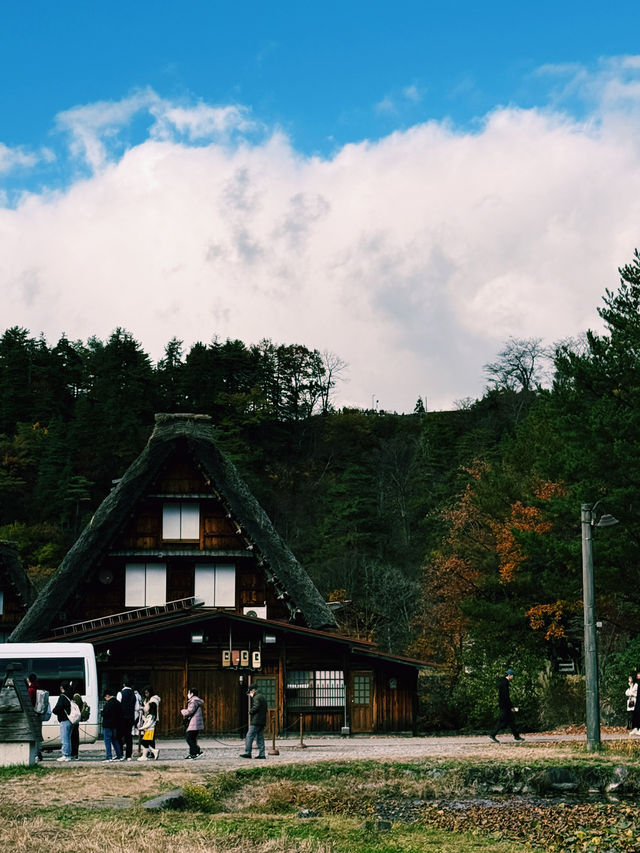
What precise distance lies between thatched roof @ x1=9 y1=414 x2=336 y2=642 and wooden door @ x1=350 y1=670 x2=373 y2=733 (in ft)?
6.20

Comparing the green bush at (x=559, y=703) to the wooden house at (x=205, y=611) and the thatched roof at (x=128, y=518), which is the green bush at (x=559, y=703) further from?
the thatched roof at (x=128, y=518)

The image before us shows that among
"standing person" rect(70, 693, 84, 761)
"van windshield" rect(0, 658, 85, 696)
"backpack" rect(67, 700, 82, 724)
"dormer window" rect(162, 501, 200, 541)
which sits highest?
"dormer window" rect(162, 501, 200, 541)

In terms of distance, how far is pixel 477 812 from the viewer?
17.6 metres

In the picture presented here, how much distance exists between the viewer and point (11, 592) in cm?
4506

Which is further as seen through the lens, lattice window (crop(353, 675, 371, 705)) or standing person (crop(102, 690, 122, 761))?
lattice window (crop(353, 675, 371, 705))

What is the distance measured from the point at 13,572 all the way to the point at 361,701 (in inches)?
715

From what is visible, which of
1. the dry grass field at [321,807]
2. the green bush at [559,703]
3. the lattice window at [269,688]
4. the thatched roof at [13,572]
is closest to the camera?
the dry grass field at [321,807]

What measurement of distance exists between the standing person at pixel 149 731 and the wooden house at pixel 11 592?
2202 centimetres

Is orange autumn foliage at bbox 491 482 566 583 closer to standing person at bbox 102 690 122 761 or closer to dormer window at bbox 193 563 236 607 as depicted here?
dormer window at bbox 193 563 236 607

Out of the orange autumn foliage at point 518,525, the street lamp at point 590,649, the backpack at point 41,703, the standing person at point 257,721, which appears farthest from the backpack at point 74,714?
the orange autumn foliage at point 518,525

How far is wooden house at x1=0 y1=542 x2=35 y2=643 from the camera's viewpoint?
44.5m

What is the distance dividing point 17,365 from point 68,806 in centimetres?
6662

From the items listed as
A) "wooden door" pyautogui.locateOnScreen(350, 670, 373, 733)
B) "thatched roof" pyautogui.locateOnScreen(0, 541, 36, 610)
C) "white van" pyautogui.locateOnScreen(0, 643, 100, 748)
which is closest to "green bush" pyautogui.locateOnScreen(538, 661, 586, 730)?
"wooden door" pyautogui.locateOnScreen(350, 670, 373, 733)

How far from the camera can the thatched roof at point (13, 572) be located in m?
44.2
